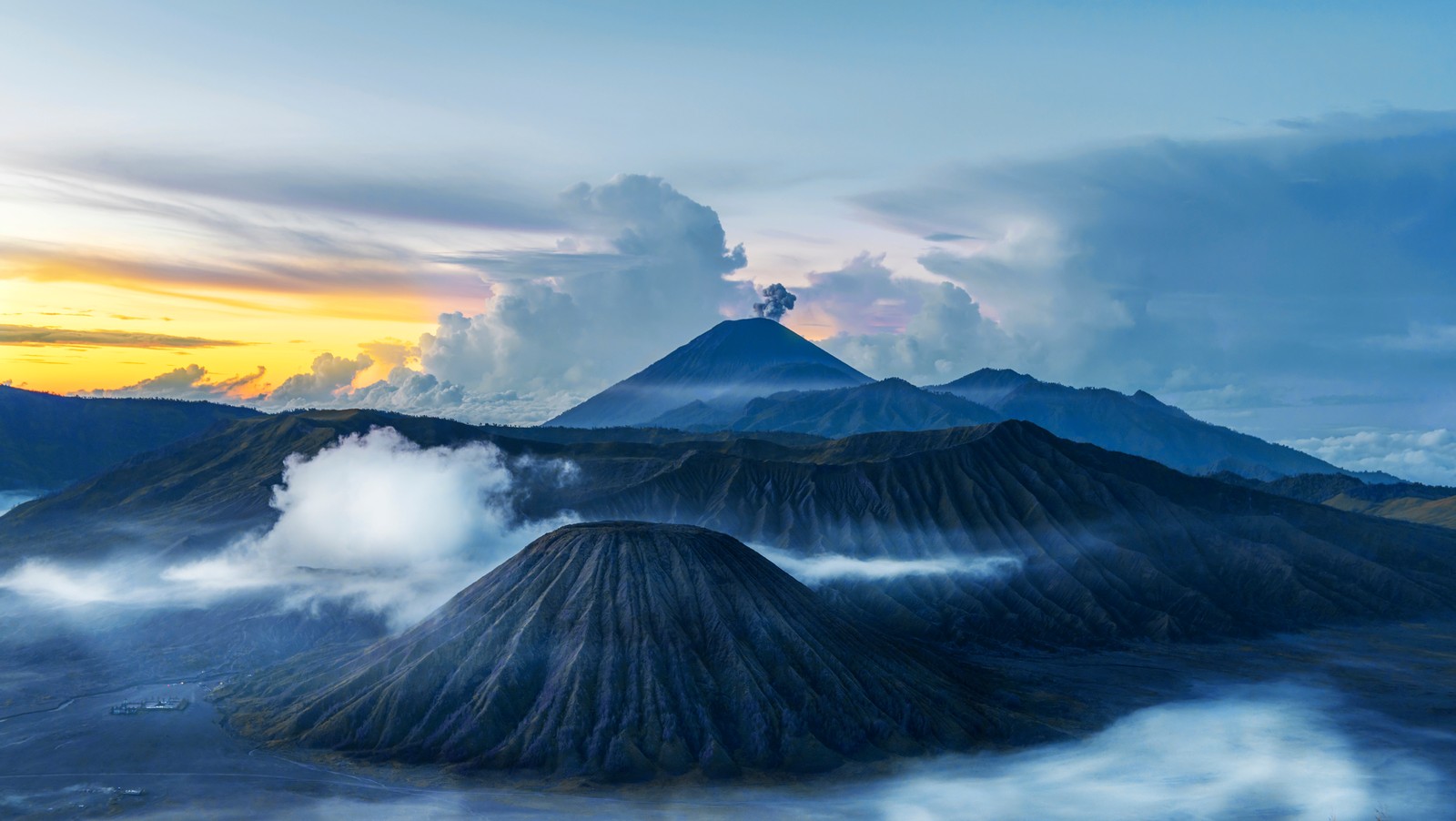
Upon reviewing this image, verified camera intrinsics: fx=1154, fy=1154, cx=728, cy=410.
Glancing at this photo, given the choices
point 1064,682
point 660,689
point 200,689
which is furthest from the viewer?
point 1064,682

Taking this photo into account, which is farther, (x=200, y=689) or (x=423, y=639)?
(x=200, y=689)

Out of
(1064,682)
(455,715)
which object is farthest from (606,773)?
(1064,682)

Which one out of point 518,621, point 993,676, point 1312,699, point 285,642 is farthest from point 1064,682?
point 285,642

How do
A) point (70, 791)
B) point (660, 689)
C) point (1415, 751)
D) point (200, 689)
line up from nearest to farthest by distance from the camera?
point (70, 791) → point (660, 689) → point (1415, 751) → point (200, 689)

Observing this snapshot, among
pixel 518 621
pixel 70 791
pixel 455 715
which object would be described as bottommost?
pixel 70 791

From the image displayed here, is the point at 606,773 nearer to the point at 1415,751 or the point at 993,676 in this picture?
the point at 993,676

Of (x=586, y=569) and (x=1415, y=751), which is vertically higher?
(x=586, y=569)
